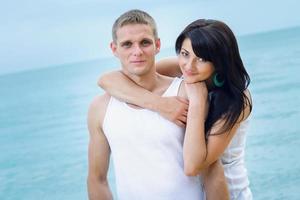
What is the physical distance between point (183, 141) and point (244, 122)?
0.91 ft

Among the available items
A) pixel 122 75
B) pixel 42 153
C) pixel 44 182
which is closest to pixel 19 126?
pixel 42 153

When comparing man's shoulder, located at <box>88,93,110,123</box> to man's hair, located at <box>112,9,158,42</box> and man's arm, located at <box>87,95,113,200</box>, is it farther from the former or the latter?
man's hair, located at <box>112,9,158,42</box>

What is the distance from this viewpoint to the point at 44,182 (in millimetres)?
12094

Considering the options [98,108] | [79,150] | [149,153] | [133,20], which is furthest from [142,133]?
[79,150]

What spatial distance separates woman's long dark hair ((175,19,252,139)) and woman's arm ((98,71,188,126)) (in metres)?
0.12

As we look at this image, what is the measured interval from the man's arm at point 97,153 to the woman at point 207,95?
0.13m

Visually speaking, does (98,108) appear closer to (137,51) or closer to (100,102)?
(100,102)

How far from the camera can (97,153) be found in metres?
2.42

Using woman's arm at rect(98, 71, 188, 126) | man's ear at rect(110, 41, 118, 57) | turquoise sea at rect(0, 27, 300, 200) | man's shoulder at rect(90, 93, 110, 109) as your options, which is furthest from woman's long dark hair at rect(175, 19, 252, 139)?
turquoise sea at rect(0, 27, 300, 200)

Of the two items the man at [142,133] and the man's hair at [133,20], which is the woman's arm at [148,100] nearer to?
the man at [142,133]

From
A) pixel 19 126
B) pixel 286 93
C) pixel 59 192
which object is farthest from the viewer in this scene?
pixel 19 126

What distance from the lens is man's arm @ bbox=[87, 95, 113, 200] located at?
2363 millimetres

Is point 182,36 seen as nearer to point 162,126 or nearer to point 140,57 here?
point 140,57

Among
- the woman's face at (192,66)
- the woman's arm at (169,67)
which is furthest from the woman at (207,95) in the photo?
the woman's arm at (169,67)
